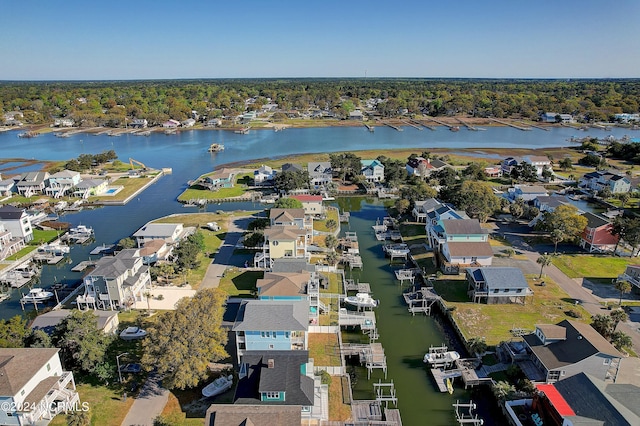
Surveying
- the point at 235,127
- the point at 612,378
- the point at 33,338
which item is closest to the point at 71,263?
the point at 33,338

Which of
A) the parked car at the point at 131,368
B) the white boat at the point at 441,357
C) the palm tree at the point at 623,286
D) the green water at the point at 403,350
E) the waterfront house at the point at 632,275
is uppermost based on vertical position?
the palm tree at the point at 623,286

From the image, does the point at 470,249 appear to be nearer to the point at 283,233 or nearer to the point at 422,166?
the point at 283,233

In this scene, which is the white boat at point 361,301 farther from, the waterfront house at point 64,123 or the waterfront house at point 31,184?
the waterfront house at point 64,123

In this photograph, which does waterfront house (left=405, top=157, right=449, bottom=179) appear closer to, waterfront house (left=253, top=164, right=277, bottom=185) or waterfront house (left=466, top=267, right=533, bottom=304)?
waterfront house (left=253, top=164, right=277, bottom=185)

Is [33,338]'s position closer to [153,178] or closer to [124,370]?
[124,370]

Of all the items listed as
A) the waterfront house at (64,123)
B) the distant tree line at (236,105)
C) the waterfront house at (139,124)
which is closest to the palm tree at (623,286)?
the distant tree line at (236,105)
